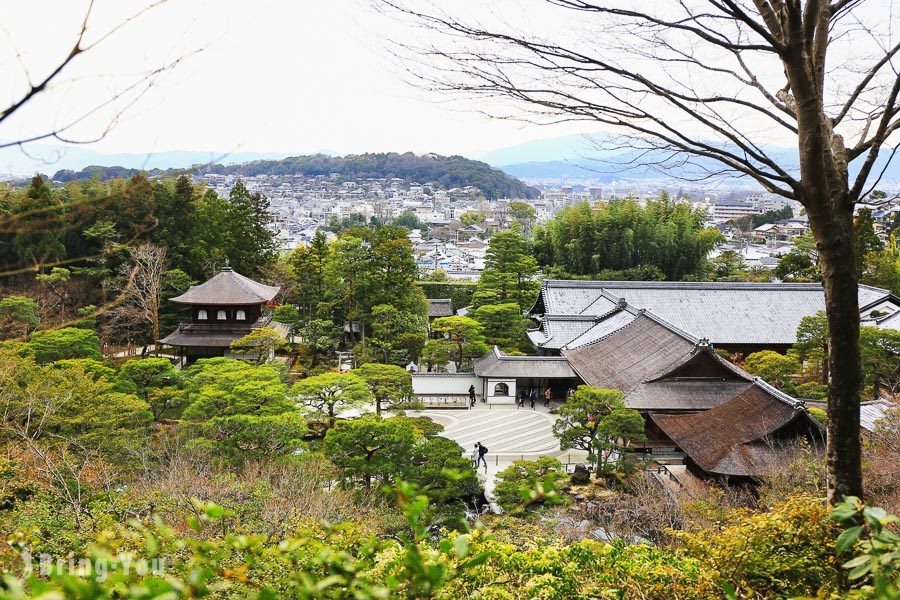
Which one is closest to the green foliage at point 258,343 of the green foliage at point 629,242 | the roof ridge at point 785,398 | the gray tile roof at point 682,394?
the gray tile roof at point 682,394

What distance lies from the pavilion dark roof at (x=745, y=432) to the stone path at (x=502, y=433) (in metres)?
3.16

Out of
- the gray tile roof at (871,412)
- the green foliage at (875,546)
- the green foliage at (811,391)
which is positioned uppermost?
the green foliage at (875,546)

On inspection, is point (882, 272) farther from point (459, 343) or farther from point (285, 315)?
point (285, 315)

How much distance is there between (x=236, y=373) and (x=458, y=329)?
320 inches

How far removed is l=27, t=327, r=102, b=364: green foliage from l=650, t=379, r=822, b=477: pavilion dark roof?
45.1ft

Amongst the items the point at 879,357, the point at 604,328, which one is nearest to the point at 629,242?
the point at 604,328

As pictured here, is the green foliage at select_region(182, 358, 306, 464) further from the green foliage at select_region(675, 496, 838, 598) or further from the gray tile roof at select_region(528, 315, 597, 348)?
the gray tile roof at select_region(528, 315, 597, 348)

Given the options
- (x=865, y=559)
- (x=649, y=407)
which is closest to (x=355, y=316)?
(x=649, y=407)

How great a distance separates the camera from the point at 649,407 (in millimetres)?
13656

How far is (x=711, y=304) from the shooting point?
2267 centimetres

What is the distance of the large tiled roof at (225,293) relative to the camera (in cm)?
1994

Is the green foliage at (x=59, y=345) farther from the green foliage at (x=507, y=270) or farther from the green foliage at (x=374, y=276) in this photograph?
the green foliage at (x=507, y=270)

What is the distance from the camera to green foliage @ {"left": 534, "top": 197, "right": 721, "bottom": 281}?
29.6 m

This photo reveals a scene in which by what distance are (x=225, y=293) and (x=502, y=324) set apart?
29.8 feet
